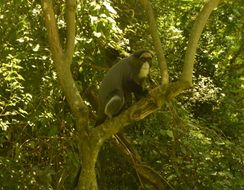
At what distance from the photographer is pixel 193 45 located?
13.6 ft

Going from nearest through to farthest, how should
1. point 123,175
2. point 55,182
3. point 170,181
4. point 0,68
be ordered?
point 0,68 → point 55,182 → point 170,181 → point 123,175

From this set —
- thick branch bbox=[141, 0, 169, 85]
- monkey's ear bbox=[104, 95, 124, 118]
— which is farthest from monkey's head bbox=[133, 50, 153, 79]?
thick branch bbox=[141, 0, 169, 85]

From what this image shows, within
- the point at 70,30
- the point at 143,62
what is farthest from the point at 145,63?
the point at 70,30

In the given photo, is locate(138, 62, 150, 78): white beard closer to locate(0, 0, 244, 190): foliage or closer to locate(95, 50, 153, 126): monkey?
locate(95, 50, 153, 126): monkey

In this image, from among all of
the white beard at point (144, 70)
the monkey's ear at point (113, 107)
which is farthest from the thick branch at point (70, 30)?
the white beard at point (144, 70)

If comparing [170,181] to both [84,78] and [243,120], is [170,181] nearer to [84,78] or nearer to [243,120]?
[84,78]

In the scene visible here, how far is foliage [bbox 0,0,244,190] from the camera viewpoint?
5.53m

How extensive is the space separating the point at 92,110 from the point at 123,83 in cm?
132

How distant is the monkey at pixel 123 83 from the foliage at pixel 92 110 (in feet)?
1.25

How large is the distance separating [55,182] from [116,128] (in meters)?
2.33

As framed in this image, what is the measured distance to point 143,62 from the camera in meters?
5.43

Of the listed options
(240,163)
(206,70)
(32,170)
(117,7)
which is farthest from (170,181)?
(206,70)

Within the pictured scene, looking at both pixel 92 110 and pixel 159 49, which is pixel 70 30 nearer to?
pixel 159 49

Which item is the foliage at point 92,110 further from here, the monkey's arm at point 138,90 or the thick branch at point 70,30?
the thick branch at point 70,30
